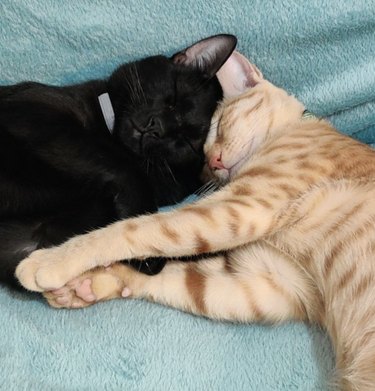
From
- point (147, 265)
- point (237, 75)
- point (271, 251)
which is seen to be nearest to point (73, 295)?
point (147, 265)

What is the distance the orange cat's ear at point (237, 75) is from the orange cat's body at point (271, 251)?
0.27m

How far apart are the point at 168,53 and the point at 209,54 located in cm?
16

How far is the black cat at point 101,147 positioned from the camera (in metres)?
1.46

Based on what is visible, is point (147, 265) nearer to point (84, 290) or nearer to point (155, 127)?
point (84, 290)

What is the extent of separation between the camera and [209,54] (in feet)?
5.59

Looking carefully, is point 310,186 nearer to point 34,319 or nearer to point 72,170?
point 72,170

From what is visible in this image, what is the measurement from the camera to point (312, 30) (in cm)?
174

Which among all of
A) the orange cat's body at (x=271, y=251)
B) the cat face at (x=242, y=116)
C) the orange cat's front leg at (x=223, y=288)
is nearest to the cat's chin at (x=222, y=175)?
the cat face at (x=242, y=116)

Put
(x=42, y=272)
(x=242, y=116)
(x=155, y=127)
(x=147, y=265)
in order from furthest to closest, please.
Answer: (x=242, y=116) < (x=155, y=127) < (x=147, y=265) < (x=42, y=272)

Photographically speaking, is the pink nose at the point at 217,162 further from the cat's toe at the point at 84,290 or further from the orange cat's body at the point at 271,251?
the cat's toe at the point at 84,290

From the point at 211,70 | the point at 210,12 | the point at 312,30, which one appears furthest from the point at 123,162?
the point at 312,30

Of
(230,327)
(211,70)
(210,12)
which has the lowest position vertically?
(230,327)

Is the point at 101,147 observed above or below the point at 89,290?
above

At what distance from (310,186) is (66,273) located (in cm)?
59
